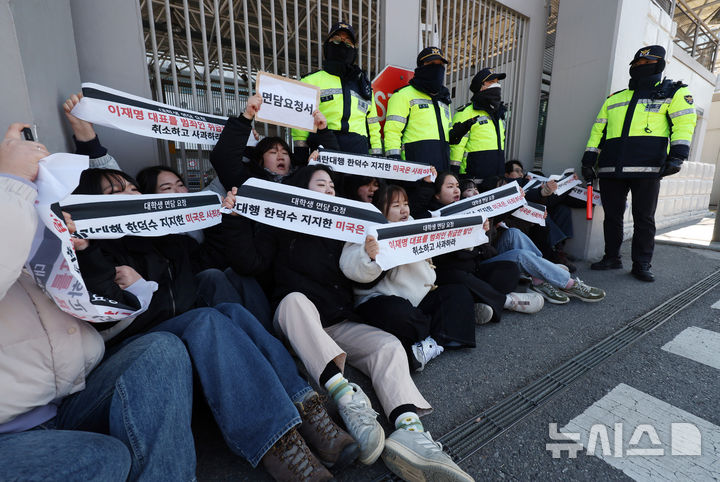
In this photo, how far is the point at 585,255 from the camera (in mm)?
4684

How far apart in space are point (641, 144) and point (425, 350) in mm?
3629

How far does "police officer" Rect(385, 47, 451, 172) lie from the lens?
360 centimetres

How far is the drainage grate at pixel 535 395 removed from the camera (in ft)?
5.18

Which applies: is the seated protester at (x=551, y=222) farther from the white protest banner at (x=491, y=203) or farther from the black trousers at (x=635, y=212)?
the white protest banner at (x=491, y=203)

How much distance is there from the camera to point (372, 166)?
123 inches

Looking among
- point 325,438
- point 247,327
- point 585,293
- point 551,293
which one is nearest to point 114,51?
point 247,327

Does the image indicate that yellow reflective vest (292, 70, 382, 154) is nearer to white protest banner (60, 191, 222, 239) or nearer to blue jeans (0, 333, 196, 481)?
white protest banner (60, 191, 222, 239)

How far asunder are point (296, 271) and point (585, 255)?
4.27m

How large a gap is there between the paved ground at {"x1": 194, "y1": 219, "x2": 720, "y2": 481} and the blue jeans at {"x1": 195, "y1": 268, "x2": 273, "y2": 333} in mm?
611

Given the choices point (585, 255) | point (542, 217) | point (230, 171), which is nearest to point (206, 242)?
point (230, 171)

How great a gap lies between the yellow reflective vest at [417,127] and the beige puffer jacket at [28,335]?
3044 mm

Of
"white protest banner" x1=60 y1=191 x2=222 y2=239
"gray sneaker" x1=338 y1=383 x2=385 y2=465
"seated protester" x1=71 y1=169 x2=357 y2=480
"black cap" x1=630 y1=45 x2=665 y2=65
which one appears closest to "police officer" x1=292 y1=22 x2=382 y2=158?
"white protest banner" x1=60 y1=191 x2=222 y2=239

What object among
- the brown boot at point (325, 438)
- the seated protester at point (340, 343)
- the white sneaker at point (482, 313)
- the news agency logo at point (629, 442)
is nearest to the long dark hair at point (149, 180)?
the seated protester at point (340, 343)

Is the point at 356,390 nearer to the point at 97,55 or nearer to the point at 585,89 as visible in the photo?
the point at 97,55
